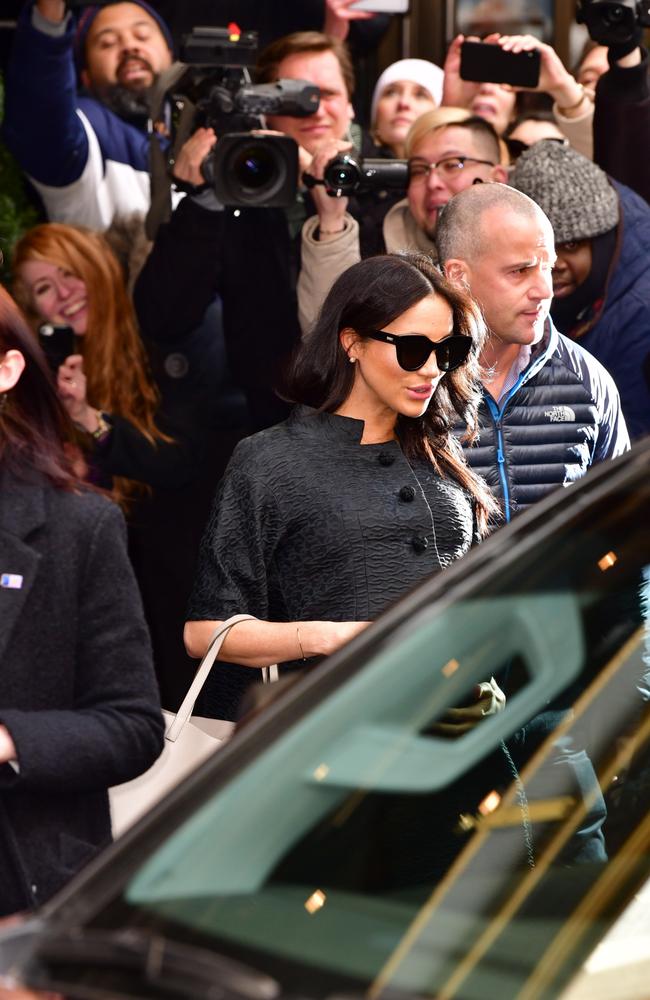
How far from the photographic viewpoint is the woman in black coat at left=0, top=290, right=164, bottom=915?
2416mm

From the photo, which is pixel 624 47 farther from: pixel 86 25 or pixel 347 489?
pixel 347 489

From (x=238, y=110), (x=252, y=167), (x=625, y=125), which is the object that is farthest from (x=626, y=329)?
(x=238, y=110)

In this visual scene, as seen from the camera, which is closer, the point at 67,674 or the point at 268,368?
the point at 67,674

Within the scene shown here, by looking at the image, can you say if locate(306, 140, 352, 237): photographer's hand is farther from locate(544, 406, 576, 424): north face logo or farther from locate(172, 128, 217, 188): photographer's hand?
locate(544, 406, 576, 424): north face logo

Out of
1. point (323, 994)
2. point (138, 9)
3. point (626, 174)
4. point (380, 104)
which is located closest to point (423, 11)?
point (380, 104)

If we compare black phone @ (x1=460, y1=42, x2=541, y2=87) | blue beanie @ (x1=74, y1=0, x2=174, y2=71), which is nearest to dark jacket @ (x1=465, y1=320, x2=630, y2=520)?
black phone @ (x1=460, y1=42, x2=541, y2=87)

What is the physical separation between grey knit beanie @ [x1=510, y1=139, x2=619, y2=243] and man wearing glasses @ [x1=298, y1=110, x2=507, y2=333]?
0.75 ft

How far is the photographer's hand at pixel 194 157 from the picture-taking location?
4.75 m

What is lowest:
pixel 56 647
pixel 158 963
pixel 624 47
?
pixel 56 647

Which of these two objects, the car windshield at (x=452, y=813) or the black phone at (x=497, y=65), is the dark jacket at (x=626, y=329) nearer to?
the black phone at (x=497, y=65)

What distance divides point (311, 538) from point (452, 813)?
3.76ft

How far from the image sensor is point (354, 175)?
4.76 m

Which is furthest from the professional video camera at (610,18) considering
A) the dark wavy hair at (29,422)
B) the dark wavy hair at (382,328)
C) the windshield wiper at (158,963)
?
the windshield wiper at (158,963)

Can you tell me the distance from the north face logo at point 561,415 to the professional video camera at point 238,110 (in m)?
1.28
